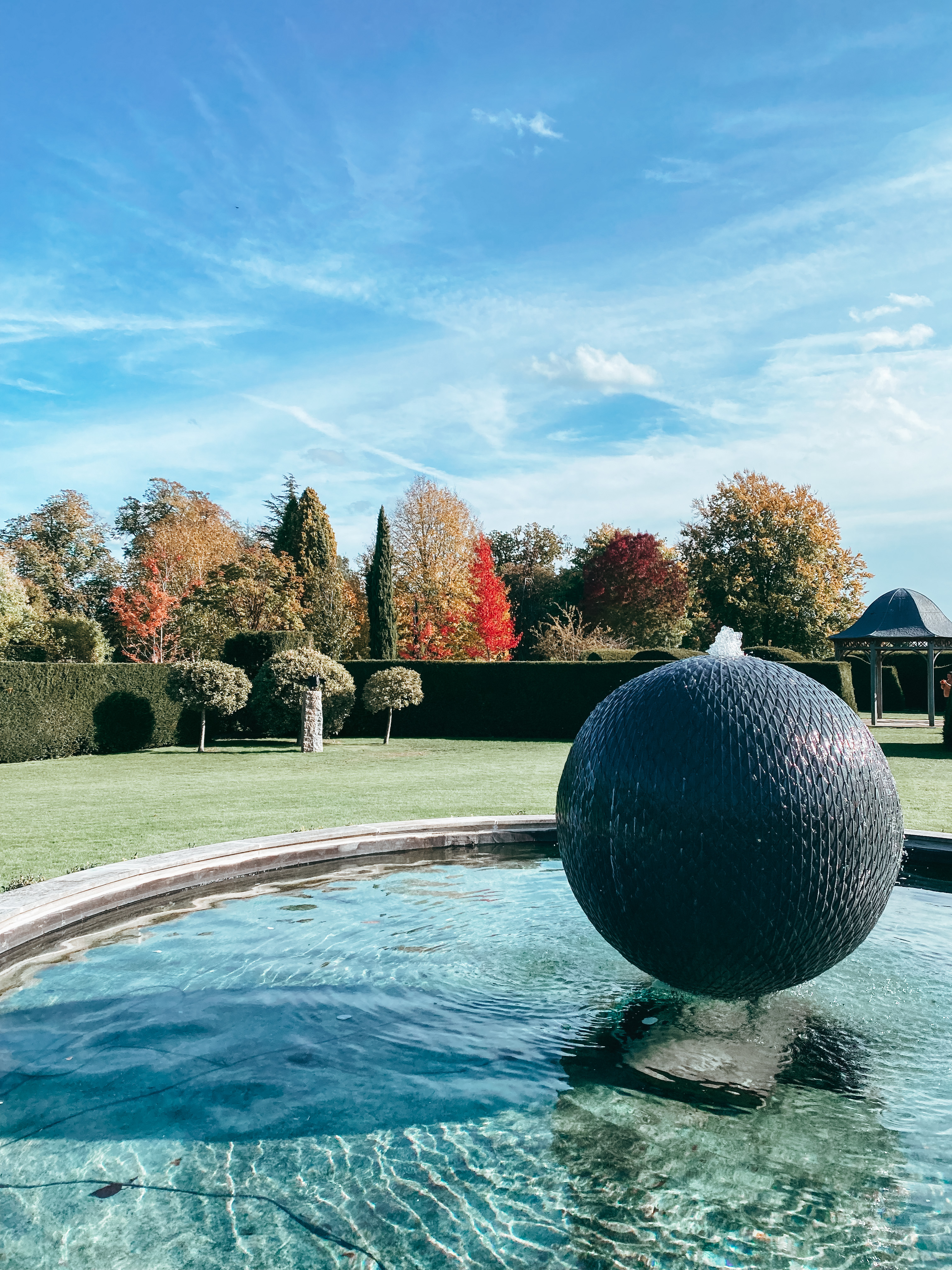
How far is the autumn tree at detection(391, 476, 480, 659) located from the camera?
152 ft

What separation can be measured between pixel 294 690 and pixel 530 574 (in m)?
36.7

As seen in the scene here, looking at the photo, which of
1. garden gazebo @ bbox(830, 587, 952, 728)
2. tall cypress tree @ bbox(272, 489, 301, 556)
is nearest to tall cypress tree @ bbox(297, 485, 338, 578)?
tall cypress tree @ bbox(272, 489, 301, 556)

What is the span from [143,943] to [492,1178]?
149 inches

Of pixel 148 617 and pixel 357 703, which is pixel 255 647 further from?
pixel 148 617

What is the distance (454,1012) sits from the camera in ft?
16.5

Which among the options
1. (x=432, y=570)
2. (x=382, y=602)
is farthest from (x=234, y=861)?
(x=432, y=570)

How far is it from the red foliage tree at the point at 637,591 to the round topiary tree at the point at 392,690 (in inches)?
1079

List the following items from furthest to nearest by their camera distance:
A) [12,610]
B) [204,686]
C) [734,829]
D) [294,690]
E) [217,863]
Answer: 1. [12,610]
2. [294,690]
3. [204,686]
4. [217,863]
5. [734,829]

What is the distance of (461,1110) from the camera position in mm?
3953

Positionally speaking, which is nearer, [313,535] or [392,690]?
[392,690]

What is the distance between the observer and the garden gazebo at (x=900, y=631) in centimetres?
3089

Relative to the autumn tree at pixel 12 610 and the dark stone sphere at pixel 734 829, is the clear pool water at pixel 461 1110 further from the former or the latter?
the autumn tree at pixel 12 610

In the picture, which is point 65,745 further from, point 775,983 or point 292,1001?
point 775,983

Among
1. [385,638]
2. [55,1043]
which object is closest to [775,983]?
[55,1043]
